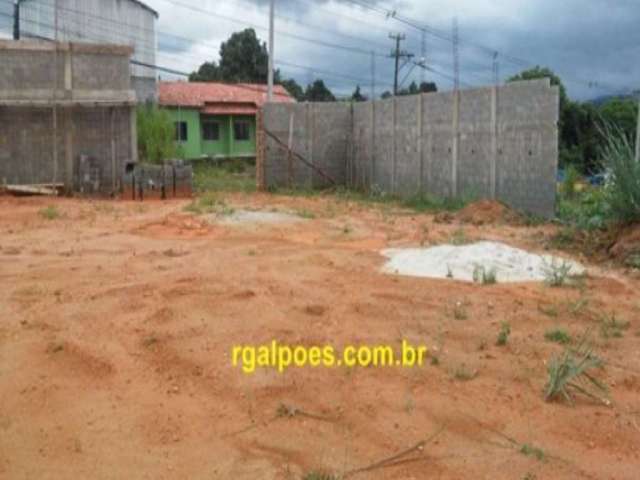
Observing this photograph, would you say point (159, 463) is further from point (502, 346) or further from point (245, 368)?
point (502, 346)

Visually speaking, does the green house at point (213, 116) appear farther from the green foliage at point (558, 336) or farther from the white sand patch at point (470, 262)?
the green foliage at point (558, 336)

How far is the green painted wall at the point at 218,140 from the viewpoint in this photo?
103 feet

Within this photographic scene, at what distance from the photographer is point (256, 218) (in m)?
12.2

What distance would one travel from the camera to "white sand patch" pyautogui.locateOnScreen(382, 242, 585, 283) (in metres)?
7.34

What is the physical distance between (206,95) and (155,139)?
11906 millimetres

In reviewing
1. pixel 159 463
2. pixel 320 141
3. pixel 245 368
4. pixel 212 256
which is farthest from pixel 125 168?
pixel 159 463

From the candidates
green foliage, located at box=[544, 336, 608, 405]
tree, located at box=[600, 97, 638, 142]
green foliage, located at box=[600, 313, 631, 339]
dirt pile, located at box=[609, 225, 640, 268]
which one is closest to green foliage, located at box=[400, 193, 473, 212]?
dirt pile, located at box=[609, 225, 640, 268]

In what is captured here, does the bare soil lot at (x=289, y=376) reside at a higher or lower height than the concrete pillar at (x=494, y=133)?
lower

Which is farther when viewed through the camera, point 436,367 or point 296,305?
point 296,305

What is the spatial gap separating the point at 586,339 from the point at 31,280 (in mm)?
4785

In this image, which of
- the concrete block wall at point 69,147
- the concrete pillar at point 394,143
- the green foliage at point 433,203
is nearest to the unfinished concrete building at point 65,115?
the concrete block wall at point 69,147

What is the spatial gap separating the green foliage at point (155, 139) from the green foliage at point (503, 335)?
642 inches

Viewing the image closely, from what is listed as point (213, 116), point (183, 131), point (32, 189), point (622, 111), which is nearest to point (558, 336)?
point (32, 189)

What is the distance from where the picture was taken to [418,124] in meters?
16.0
